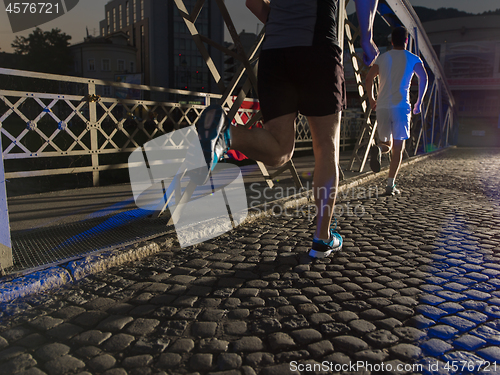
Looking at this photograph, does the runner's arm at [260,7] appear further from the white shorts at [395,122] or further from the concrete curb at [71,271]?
the white shorts at [395,122]

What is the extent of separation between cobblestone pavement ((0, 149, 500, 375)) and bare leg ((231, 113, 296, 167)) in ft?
2.34

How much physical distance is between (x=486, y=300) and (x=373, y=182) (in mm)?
4449

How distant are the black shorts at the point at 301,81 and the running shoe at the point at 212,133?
0.37m

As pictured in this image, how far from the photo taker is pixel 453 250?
2715mm

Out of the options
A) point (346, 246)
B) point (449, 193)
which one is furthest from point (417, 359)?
point (449, 193)

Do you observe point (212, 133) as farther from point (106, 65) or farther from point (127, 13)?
point (127, 13)

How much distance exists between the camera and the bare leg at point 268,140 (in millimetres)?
2311

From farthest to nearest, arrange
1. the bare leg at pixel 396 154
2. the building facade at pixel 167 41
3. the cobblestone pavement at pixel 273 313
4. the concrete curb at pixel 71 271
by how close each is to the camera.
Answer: the building facade at pixel 167 41 → the bare leg at pixel 396 154 → the concrete curb at pixel 71 271 → the cobblestone pavement at pixel 273 313

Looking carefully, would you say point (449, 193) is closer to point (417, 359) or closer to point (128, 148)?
point (417, 359)

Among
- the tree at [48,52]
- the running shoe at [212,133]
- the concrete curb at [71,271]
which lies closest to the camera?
the concrete curb at [71,271]

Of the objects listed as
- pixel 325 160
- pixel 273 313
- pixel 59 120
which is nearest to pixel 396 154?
pixel 325 160

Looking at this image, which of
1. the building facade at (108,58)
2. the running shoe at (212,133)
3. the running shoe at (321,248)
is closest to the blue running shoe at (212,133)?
the running shoe at (212,133)

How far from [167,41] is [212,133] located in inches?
2049

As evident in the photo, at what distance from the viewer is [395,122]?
15.9 ft
